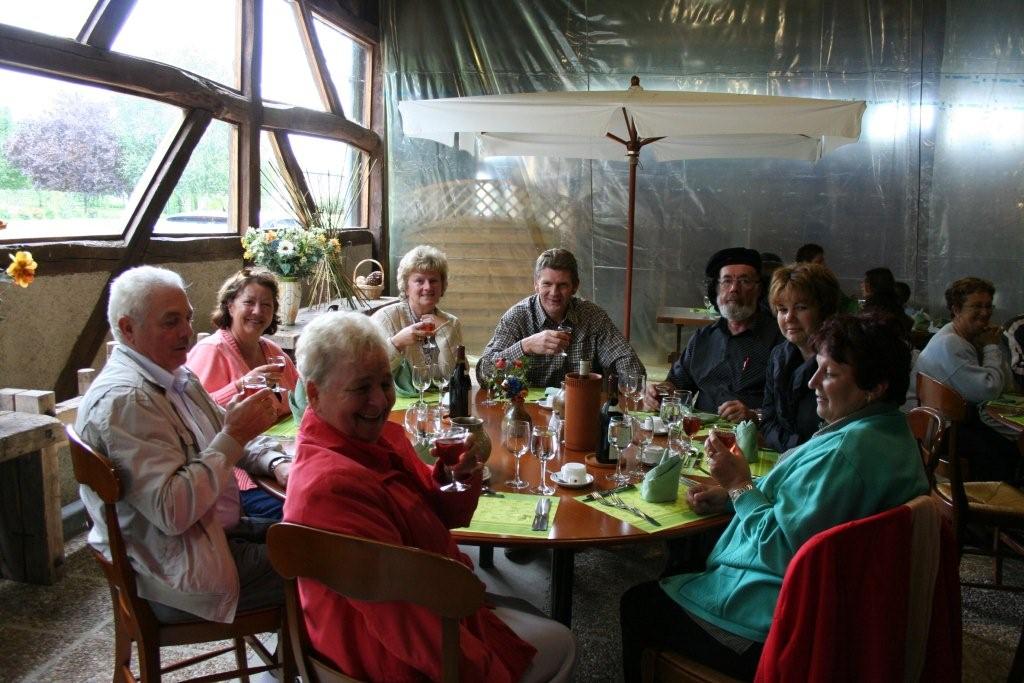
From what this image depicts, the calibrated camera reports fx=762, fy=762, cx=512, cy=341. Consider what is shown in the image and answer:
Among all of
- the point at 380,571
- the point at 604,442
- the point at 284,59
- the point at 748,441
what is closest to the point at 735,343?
the point at 748,441

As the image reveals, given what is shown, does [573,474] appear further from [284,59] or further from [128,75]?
[284,59]

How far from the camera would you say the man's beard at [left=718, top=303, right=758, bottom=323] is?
3395 millimetres

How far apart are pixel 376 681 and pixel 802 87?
6.88 meters

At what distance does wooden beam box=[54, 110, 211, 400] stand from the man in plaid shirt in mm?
2136

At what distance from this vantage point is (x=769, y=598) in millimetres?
1735

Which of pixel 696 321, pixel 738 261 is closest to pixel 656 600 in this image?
pixel 738 261

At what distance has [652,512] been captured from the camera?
6.53ft

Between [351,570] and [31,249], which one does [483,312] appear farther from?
[351,570]

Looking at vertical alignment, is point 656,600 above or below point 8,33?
below

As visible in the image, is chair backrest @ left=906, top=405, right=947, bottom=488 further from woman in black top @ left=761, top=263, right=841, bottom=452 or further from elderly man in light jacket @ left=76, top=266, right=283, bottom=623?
elderly man in light jacket @ left=76, top=266, right=283, bottom=623

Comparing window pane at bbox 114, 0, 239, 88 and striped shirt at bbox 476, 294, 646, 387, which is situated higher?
window pane at bbox 114, 0, 239, 88

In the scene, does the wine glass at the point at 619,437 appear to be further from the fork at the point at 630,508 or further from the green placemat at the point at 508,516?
the green placemat at the point at 508,516

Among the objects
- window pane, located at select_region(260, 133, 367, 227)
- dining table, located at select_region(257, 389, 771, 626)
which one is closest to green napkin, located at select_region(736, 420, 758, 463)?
dining table, located at select_region(257, 389, 771, 626)

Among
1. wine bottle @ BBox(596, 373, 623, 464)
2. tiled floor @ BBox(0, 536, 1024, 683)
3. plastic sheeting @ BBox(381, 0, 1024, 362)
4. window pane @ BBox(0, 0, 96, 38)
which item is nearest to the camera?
wine bottle @ BBox(596, 373, 623, 464)
